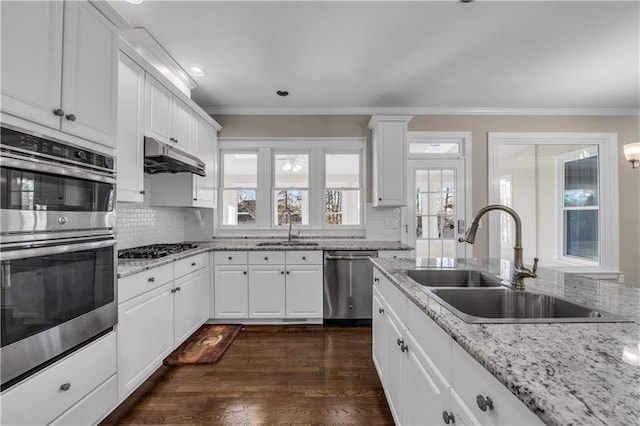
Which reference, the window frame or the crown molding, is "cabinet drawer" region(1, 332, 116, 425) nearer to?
the crown molding

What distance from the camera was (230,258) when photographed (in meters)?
3.17

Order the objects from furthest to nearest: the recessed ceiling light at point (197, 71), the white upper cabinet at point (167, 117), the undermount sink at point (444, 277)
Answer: the recessed ceiling light at point (197, 71) < the white upper cabinet at point (167, 117) < the undermount sink at point (444, 277)

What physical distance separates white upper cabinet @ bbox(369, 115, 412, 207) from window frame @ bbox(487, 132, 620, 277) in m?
1.36

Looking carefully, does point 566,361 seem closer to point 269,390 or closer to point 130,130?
point 269,390

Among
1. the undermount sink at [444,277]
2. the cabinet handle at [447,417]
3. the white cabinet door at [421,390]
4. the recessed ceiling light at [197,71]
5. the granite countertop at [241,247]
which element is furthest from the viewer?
the recessed ceiling light at [197,71]

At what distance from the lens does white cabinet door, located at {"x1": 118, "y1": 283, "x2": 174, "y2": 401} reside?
5.75 feet

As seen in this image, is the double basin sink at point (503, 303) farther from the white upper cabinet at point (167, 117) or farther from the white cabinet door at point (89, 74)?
the white upper cabinet at point (167, 117)

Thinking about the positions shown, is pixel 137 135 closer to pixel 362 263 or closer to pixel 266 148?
pixel 266 148

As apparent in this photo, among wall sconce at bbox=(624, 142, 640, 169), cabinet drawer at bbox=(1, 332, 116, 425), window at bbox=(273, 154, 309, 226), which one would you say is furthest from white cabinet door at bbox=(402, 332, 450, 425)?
wall sconce at bbox=(624, 142, 640, 169)

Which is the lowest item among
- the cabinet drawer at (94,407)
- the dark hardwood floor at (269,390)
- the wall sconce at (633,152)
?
the dark hardwood floor at (269,390)

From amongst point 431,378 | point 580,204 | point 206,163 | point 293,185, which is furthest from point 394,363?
point 580,204

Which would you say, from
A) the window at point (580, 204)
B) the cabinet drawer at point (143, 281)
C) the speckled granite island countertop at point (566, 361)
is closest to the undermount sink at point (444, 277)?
the speckled granite island countertop at point (566, 361)

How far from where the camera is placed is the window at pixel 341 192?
156 inches

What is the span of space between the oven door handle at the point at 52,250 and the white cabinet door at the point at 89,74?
21.3 inches
